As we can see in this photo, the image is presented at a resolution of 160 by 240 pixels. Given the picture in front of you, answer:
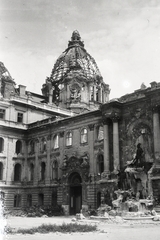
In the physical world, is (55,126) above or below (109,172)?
above

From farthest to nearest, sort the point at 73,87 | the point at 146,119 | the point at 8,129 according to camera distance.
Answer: the point at 73,87
the point at 8,129
the point at 146,119

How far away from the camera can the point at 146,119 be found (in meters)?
35.0

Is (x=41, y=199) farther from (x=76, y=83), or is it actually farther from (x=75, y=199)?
(x=76, y=83)

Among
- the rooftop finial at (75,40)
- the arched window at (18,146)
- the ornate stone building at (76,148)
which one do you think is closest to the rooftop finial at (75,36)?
the rooftop finial at (75,40)

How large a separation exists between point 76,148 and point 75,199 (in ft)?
22.1

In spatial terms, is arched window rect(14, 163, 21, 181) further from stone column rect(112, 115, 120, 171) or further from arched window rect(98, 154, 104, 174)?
stone column rect(112, 115, 120, 171)

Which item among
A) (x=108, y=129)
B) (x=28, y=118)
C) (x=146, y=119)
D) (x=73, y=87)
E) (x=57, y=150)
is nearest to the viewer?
(x=146, y=119)

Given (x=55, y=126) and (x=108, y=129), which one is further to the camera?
(x=55, y=126)

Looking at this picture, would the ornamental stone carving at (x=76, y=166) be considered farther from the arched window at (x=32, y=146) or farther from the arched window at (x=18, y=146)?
the arched window at (x=18, y=146)

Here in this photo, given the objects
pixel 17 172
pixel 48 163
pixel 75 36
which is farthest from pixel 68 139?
pixel 75 36

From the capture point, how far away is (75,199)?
41781mm

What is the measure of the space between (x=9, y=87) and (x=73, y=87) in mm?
14657

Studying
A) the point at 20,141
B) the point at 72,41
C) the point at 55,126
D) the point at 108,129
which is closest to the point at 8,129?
the point at 20,141

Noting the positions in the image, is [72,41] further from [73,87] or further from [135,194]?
[135,194]
